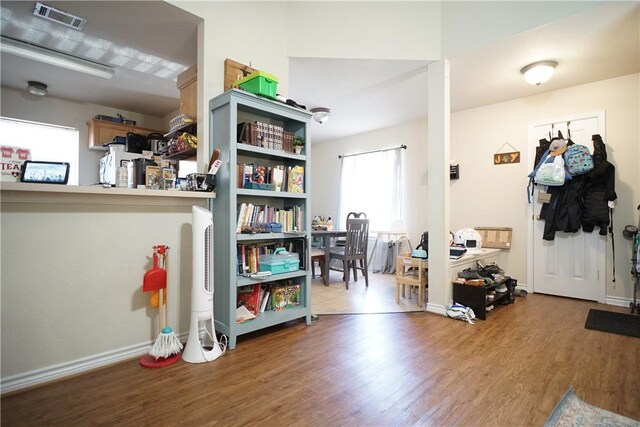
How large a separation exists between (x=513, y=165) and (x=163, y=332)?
4343 millimetres

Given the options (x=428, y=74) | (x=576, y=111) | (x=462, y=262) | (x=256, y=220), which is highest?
(x=428, y=74)

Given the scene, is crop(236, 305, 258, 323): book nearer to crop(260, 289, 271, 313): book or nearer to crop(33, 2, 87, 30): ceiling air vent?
crop(260, 289, 271, 313): book

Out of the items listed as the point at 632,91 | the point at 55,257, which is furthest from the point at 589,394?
the point at 632,91

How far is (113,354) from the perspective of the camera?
1.94 metres

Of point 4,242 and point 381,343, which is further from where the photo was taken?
point 381,343

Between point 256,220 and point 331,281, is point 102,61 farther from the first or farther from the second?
point 331,281

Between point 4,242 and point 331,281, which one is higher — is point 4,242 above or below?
above

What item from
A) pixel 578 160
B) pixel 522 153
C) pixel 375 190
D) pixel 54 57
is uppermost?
pixel 54 57

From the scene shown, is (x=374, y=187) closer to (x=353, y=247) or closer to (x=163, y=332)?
(x=353, y=247)

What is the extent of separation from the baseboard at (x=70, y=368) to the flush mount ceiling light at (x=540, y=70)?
13.6ft

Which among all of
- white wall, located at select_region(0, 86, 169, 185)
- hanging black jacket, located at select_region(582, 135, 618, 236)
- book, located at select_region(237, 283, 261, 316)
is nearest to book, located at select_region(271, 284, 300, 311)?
book, located at select_region(237, 283, 261, 316)

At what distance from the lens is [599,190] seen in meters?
3.41

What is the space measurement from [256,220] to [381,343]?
1.36m

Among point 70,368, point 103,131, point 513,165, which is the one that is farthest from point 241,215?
point 513,165
